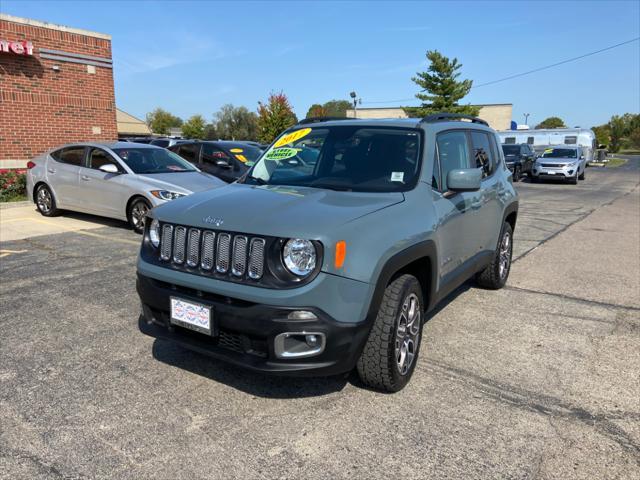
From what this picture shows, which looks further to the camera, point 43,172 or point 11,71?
point 11,71

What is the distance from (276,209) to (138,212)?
235 inches

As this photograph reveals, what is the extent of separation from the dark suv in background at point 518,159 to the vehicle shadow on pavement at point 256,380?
21.8 m

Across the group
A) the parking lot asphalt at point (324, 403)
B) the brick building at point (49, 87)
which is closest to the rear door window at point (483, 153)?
the parking lot asphalt at point (324, 403)

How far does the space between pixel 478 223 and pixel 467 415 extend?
207cm


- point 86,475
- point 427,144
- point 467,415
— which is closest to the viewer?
point 86,475

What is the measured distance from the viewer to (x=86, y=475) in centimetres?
249

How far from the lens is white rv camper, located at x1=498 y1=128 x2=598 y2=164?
35.4 m

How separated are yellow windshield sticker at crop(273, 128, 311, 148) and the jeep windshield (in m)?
0.01

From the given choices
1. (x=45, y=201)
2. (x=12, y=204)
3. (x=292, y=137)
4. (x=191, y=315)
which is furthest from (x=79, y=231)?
(x=191, y=315)

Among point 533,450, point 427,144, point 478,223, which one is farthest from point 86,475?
point 478,223

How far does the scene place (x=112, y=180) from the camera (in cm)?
863

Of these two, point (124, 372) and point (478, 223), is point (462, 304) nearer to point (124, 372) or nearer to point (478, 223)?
point (478, 223)

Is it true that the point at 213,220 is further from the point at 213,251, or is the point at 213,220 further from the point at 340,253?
the point at 340,253

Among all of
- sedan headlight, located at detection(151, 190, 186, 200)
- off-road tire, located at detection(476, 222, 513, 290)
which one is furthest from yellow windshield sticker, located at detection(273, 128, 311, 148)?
sedan headlight, located at detection(151, 190, 186, 200)
